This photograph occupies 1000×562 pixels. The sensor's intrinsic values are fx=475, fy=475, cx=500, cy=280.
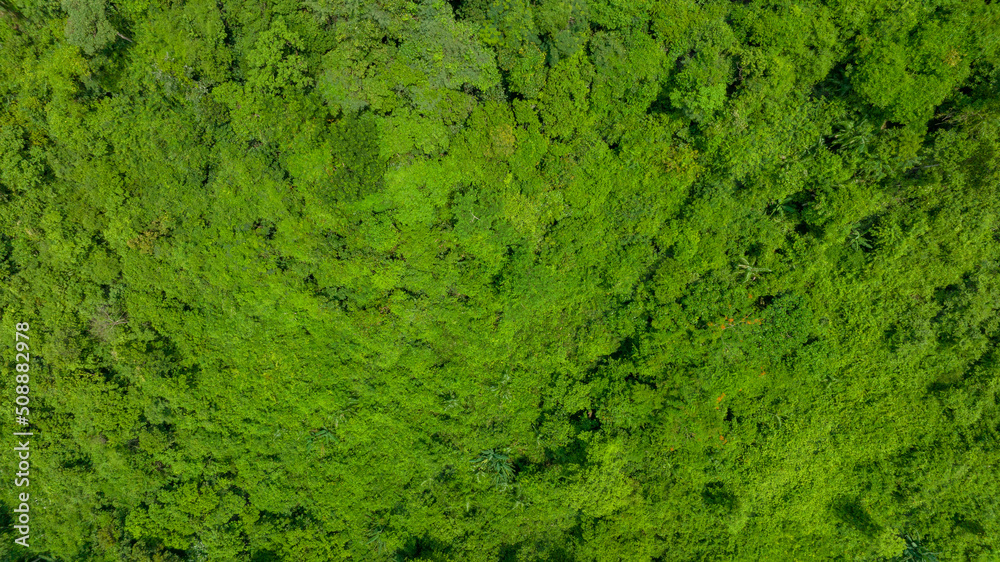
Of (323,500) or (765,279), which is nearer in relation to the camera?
(765,279)

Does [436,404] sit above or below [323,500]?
above

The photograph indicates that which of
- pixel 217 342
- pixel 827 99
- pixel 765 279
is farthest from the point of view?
pixel 217 342

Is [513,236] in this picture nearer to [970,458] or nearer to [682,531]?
[682,531]

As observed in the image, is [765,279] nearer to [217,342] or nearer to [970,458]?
[970,458]

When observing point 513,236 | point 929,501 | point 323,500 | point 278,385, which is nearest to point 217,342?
point 278,385

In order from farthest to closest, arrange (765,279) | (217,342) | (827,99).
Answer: (217,342), (765,279), (827,99)

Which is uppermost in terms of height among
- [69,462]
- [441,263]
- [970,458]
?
[441,263]
